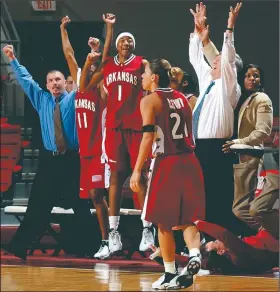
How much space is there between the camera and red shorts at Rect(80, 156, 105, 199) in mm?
6324

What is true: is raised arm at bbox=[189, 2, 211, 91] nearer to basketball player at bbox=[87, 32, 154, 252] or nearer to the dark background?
the dark background

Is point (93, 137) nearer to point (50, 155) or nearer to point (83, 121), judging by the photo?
point (83, 121)

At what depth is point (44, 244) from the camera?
6477 millimetres

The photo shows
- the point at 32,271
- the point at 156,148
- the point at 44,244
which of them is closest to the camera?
the point at 156,148

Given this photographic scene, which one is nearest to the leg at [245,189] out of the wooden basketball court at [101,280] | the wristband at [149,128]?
the wooden basketball court at [101,280]

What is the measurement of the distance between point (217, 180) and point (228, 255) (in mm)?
626

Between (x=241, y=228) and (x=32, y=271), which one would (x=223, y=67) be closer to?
(x=241, y=228)

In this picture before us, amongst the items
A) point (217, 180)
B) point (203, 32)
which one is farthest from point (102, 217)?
point (203, 32)

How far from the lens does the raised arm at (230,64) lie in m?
6.07

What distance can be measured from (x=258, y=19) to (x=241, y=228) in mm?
1651

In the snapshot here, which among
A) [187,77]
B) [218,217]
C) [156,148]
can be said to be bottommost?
[218,217]

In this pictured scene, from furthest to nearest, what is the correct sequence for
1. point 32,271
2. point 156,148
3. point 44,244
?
point 44,244, point 32,271, point 156,148

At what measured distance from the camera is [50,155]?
6375mm

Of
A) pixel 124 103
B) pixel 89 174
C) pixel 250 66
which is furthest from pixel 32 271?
pixel 250 66
